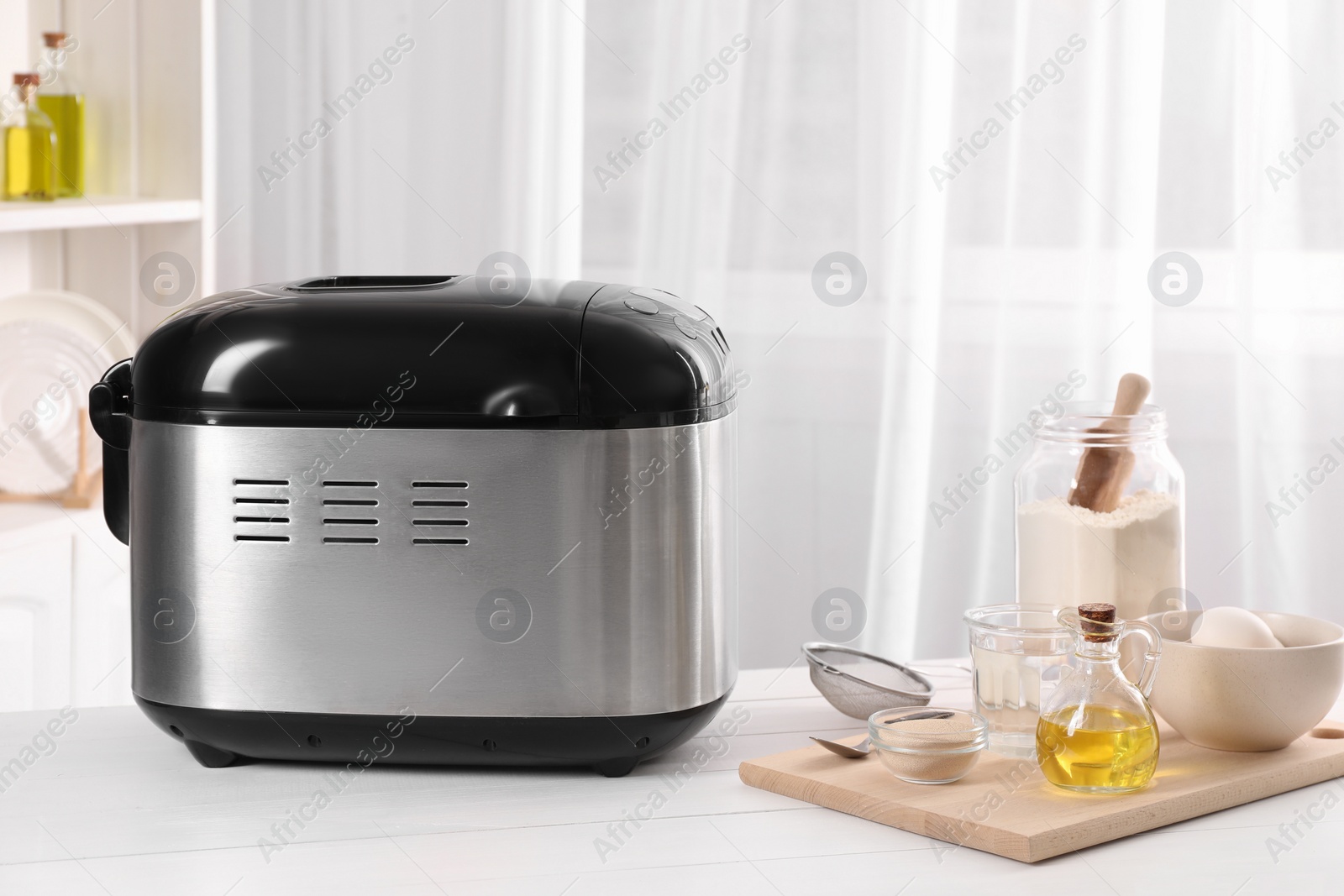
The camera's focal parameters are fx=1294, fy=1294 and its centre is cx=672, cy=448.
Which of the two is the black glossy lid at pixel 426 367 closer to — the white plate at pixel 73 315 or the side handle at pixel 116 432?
the side handle at pixel 116 432

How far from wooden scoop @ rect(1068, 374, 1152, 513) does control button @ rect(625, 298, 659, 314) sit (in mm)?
338

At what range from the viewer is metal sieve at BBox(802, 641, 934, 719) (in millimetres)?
955

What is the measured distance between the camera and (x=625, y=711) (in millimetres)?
812

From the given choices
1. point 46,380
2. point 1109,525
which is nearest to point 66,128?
point 46,380

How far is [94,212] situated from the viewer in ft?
5.79

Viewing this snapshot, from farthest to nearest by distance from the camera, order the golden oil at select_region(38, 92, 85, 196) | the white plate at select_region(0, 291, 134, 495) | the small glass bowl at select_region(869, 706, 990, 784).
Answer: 1. the golden oil at select_region(38, 92, 85, 196)
2. the white plate at select_region(0, 291, 134, 495)
3. the small glass bowl at select_region(869, 706, 990, 784)

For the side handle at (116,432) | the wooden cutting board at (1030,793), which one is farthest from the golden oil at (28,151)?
the wooden cutting board at (1030,793)

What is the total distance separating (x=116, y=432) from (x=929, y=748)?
58 centimetres

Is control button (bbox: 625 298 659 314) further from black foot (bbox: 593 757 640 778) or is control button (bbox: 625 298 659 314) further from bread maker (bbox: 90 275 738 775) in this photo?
→ black foot (bbox: 593 757 640 778)

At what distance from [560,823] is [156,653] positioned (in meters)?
0.29

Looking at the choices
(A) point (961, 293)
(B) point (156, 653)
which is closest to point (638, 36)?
(A) point (961, 293)

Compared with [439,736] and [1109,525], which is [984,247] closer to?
[1109,525]

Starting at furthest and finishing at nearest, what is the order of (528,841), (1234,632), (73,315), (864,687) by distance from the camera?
(73,315), (864,687), (1234,632), (528,841)

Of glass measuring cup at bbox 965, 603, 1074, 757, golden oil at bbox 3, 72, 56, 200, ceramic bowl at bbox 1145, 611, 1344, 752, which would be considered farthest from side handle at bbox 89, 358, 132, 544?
golden oil at bbox 3, 72, 56, 200
